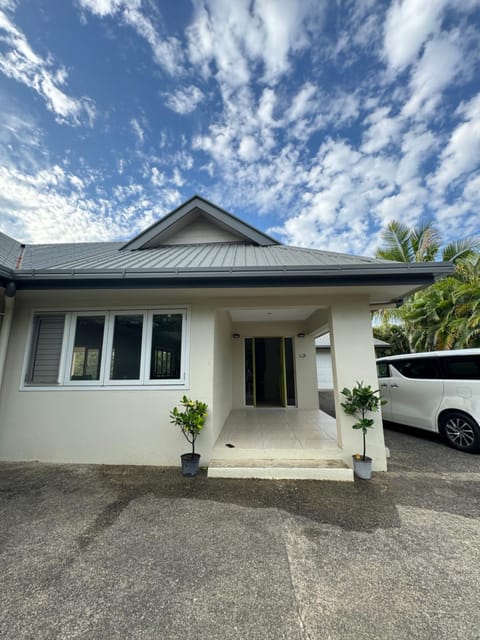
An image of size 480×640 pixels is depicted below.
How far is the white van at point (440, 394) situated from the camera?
15.0 ft

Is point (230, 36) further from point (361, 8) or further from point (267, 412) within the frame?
point (267, 412)

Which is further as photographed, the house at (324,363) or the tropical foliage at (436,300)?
the house at (324,363)

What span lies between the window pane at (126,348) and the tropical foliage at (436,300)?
9.15 metres

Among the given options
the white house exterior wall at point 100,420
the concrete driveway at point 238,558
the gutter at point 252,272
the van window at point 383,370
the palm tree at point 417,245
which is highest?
the palm tree at point 417,245

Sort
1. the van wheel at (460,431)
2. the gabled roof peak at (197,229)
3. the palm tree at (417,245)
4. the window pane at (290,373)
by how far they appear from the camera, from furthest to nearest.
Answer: the palm tree at (417,245) → the window pane at (290,373) → the gabled roof peak at (197,229) → the van wheel at (460,431)

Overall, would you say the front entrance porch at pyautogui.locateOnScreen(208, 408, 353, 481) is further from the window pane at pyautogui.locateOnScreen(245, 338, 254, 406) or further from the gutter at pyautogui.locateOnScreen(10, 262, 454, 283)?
the gutter at pyautogui.locateOnScreen(10, 262, 454, 283)

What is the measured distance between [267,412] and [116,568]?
5677 millimetres

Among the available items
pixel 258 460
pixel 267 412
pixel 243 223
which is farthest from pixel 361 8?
pixel 267 412

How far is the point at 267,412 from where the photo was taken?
731cm

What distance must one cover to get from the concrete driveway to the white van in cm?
155

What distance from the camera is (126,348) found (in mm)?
4355

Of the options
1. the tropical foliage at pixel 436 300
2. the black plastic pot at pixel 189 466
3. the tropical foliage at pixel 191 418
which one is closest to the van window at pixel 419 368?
the tropical foliage at pixel 436 300

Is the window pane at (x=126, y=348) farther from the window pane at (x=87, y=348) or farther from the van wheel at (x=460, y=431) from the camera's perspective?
the van wheel at (x=460, y=431)

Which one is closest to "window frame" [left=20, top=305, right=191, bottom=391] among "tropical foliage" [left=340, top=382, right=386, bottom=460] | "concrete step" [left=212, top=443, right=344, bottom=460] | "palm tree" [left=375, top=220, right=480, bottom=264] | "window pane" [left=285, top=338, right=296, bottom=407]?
"concrete step" [left=212, top=443, right=344, bottom=460]
